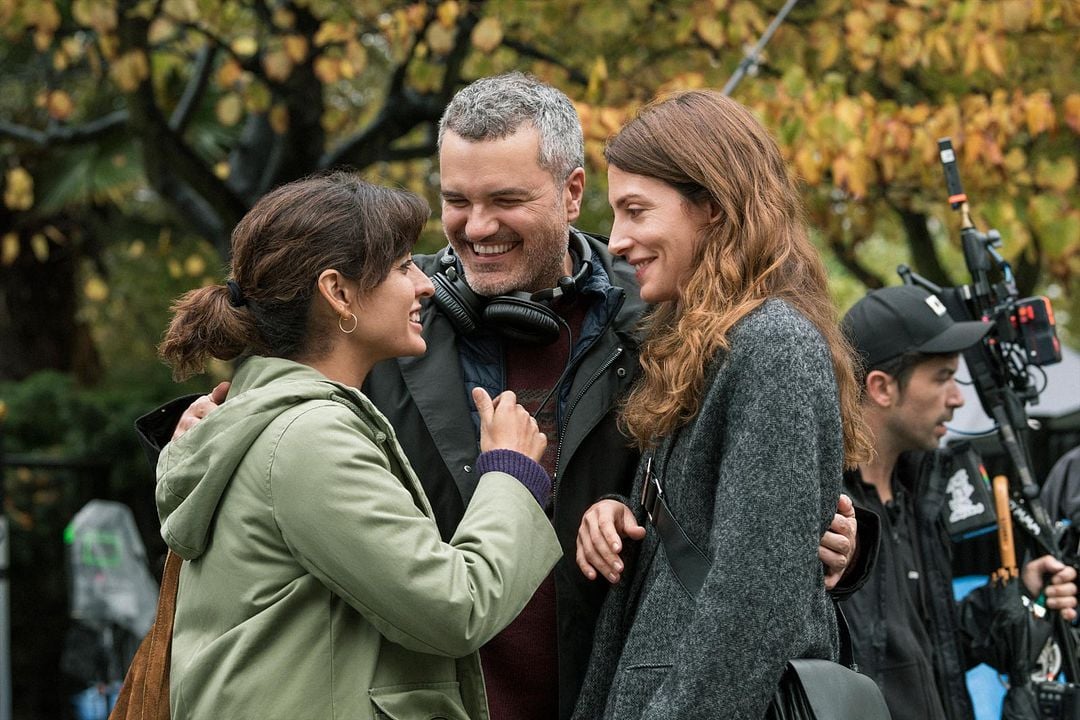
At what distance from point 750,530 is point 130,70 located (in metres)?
5.63

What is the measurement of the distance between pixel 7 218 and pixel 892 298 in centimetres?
971

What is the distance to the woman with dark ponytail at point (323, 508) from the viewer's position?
2.30 metres

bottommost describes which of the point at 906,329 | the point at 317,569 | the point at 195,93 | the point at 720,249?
the point at 195,93

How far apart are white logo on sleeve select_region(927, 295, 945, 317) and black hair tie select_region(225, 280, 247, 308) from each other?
2.43 metres

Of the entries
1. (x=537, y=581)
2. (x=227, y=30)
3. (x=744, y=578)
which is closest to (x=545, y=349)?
(x=537, y=581)

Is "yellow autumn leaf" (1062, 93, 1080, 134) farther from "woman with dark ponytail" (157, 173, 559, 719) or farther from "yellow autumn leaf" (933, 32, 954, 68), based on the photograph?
"woman with dark ponytail" (157, 173, 559, 719)

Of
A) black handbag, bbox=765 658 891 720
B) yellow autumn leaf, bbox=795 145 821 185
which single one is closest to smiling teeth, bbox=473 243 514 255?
black handbag, bbox=765 658 891 720

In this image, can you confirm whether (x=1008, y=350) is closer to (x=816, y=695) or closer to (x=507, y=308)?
(x=507, y=308)

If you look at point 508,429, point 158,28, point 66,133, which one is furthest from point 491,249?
point 66,133

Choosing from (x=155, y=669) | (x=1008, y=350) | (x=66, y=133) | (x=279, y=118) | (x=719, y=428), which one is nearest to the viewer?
(x=719, y=428)

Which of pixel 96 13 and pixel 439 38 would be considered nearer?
pixel 96 13

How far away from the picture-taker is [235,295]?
259cm

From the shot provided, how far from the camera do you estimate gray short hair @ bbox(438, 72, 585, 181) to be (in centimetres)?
320

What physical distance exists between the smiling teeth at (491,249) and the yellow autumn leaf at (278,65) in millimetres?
4277
